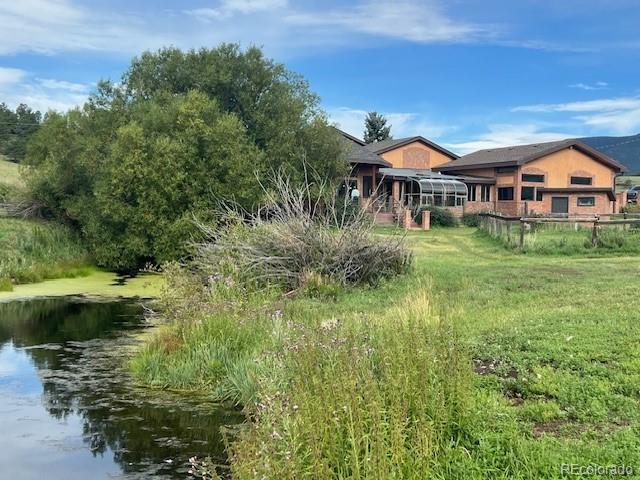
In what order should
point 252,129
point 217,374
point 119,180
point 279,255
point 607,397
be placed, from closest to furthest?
point 607,397 → point 217,374 → point 279,255 → point 119,180 → point 252,129

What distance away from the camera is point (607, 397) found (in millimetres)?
6121

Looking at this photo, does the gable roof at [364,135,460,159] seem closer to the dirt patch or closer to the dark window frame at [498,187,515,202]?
the dark window frame at [498,187,515,202]

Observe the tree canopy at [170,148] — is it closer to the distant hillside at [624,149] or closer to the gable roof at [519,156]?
the gable roof at [519,156]

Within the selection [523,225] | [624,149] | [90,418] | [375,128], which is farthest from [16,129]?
[624,149]

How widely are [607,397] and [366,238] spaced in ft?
31.5

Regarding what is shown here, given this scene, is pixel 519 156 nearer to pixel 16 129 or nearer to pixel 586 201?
pixel 586 201

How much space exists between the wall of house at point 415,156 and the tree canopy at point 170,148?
15.8 meters

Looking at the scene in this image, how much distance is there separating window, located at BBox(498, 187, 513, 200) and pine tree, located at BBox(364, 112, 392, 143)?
80.9 ft

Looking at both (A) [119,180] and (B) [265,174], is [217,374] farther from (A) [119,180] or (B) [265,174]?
(B) [265,174]

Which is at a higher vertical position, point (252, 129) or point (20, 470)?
point (252, 129)

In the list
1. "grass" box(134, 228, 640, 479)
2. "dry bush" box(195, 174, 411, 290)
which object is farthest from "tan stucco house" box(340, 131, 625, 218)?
"grass" box(134, 228, 640, 479)

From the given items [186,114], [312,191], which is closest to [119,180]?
[186,114]

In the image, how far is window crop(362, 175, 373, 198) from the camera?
41000mm

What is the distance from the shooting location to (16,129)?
61781 millimetres
